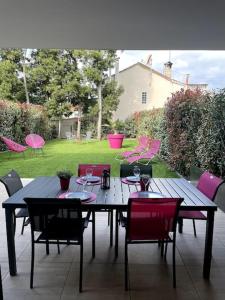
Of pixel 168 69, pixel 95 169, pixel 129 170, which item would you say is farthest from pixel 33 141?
pixel 168 69

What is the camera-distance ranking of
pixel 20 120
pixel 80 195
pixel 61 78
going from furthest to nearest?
pixel 61 78
pixel 20 120
pixel 80 195

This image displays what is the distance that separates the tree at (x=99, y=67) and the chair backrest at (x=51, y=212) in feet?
38.7

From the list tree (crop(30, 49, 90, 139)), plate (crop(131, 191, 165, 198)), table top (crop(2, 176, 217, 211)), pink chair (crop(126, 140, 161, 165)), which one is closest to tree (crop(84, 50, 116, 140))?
tree (crop(30, 49, 90, 139))

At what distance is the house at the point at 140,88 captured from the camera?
1641 cm

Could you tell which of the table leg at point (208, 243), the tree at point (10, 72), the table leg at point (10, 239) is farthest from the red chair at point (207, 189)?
the tree at point (10, 72)

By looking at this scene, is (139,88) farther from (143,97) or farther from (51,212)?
(51,212)

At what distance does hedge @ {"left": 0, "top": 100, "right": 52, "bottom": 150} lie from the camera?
29.4 ft

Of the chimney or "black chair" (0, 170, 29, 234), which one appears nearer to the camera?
"black chair" (0, 170, 29, 234)

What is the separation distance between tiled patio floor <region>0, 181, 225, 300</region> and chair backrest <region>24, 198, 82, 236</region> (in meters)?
0.45

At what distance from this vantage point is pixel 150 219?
212 centimetres

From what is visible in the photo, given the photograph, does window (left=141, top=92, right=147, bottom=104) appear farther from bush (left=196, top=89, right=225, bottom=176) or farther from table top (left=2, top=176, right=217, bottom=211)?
table top (left=2, top=176, right=217, bottom=211)

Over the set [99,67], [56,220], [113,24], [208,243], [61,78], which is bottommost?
[208,243]

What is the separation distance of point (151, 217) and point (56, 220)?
76 cm


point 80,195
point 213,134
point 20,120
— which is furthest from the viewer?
point 20,120
